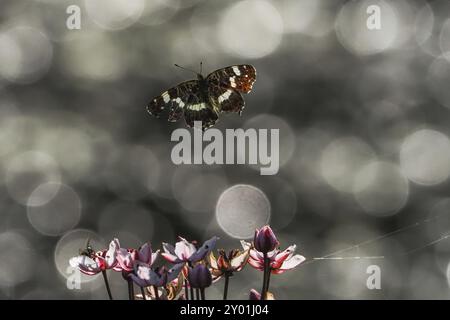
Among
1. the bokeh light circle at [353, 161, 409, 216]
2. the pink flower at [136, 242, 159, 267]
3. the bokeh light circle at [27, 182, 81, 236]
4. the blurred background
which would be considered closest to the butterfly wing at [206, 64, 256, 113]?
the pink flower at [136, 242, 159, 267]

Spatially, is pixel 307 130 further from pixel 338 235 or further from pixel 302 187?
pixel 338 235

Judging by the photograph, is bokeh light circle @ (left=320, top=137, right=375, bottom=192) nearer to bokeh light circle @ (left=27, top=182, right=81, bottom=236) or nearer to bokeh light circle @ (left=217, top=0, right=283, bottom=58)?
bokeh light circle @ (left=217, top=0, right=283, bottom=58)

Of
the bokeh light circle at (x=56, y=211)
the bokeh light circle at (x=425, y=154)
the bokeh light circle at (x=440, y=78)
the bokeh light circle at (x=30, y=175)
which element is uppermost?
the bokeh light circle at (x=440, y=78)

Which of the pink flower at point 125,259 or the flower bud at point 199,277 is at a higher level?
the pink flower at point 125,259

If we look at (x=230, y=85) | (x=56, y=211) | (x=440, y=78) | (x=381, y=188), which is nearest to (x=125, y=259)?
(x=230, y=85)

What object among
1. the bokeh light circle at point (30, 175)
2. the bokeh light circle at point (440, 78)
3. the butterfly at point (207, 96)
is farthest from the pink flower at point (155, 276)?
the bokeh light circle at point (440, 78)

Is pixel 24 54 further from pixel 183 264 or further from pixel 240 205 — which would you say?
pixel 183 264

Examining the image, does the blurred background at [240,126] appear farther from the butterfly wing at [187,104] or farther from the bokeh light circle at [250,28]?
the butterfly wing at [187,104]
